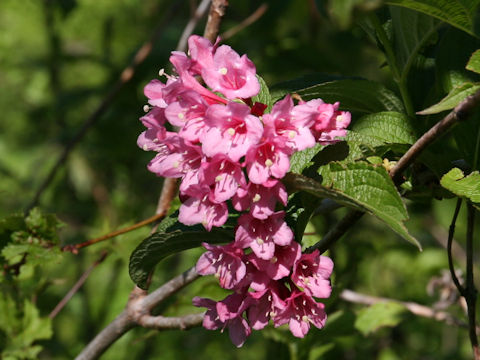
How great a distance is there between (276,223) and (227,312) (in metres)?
0.20

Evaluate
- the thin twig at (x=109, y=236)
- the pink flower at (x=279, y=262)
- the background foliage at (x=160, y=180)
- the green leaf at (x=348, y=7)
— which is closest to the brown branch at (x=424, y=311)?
the background foliage at (x=160, y=180)

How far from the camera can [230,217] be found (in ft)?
3.84

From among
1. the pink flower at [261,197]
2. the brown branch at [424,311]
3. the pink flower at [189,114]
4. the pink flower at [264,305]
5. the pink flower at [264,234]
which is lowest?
the brown branch at [424,311]

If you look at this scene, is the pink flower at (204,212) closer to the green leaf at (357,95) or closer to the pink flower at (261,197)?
the pink flower at (261,197)

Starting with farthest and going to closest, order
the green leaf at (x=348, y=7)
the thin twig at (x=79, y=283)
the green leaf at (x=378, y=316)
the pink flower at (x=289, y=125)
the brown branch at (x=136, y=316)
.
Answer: the green leaf at (x=378, y=316)
the thin twig at (x=79, y=283)
the brown branch at (x=136, y=316)
the pink flower at (x=289, y=125)
the green leaf at (x=348, y=7)

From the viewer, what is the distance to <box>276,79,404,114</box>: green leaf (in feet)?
4.06

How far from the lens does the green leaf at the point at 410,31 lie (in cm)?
128

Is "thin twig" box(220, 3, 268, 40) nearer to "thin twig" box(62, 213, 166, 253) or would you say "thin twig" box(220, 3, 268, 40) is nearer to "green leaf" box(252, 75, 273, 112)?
"thin twig" box(62, 213, 166, 253)

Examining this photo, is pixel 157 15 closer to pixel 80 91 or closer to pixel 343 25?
pixel 80 91

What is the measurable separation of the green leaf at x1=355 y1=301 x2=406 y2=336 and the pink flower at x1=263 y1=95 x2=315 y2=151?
1.12 metres

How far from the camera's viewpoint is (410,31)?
129cm

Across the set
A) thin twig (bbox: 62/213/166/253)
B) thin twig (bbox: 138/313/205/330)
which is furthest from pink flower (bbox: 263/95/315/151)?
thin twig (bbox: 62/213/166/253)

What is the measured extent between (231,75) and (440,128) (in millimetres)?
358

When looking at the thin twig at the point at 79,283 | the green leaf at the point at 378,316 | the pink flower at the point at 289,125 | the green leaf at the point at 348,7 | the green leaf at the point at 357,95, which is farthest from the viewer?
the green leaf at the point at 378,316
